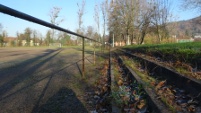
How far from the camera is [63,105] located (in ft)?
11.6

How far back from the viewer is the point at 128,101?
322 cm

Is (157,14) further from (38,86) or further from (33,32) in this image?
(33,32)

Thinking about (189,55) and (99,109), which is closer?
(99,109)

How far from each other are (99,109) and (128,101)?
16.7 inches

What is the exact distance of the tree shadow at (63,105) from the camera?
3.28 metres

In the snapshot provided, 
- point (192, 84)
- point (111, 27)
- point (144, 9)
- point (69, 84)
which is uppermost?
point (144, 9)

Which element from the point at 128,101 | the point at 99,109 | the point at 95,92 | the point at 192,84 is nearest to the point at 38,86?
the point at 95,92

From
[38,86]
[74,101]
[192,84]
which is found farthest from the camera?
[38,86]

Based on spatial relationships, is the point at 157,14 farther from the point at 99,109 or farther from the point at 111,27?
the point at 99,109

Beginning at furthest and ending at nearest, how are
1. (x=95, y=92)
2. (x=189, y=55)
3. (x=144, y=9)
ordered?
(x=144, y=9) < (x=189, y=55) < (x=95, y=92)

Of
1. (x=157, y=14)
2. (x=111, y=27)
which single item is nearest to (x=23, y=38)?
(x=111, y=27)

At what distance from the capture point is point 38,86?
507 centimetres

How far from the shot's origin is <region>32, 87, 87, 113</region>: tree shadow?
3283 millimetres

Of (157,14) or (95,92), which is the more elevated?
(157,14)
